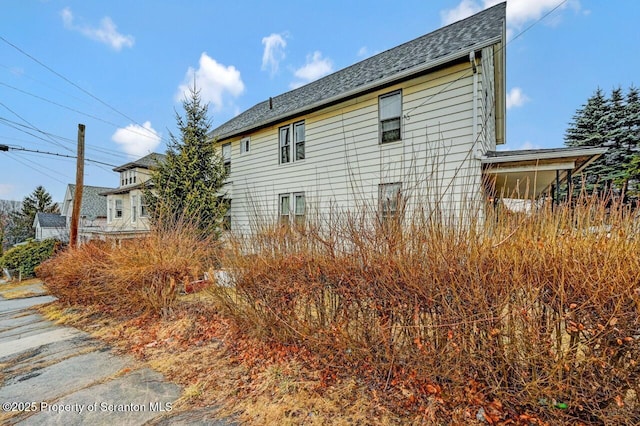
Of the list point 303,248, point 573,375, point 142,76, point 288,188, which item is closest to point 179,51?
point 142,76

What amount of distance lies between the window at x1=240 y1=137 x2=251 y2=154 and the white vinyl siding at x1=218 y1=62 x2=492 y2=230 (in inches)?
12.2

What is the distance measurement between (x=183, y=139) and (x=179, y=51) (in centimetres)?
634

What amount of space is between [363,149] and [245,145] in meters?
6.24

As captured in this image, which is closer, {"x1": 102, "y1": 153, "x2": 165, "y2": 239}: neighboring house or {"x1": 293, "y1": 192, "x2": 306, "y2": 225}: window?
{"x1": 293, "y1": 192, "x2": 306, "y2": 225}: window

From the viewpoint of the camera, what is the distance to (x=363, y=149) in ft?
29.2

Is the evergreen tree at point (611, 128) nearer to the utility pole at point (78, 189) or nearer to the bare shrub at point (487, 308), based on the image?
the bare shrub at point (487, 308)

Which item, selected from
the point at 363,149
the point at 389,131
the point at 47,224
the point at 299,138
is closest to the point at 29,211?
the point at 47,224

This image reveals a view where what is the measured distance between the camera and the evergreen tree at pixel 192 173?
11.1 metres

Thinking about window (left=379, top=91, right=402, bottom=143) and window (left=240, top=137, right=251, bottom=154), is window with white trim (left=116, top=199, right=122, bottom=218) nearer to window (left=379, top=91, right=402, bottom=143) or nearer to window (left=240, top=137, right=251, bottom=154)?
window (left=240, top=137, right=251, bottom=154)

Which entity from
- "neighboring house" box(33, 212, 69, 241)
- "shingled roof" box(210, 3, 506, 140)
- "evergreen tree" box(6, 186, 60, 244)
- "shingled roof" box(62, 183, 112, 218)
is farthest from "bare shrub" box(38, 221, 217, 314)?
"evergreen tree" box(6, 186, 60, 244)

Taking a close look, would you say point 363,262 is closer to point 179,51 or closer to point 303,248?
point 303,248

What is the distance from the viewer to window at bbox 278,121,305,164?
10734 millimetres

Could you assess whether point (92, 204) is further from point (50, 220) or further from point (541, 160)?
point (541, 160)

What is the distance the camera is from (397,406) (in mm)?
2738
